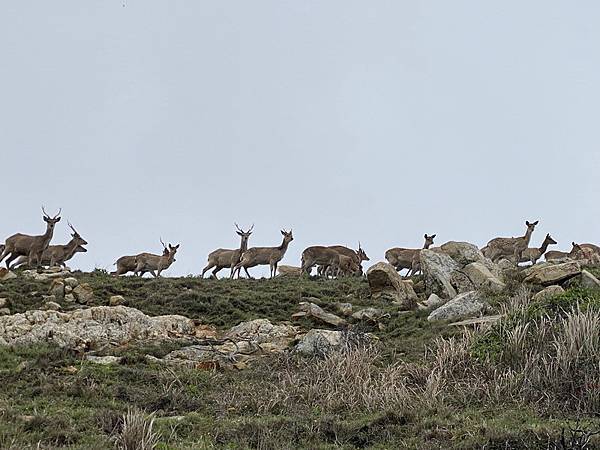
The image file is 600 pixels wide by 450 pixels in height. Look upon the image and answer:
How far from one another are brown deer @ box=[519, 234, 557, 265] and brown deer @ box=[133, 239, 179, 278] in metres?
14.4

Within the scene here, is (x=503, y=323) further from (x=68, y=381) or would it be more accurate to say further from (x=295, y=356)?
(x=68, y=381)

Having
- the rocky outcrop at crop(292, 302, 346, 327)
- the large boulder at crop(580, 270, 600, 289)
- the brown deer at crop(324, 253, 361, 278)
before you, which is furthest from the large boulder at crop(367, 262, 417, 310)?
the brown deer at crop(324, 253, 361, 278)

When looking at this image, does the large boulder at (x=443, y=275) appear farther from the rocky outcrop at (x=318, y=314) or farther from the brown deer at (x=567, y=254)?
the brown deer at (x=567, y=254)

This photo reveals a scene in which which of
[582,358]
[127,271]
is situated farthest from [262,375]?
[127,271]

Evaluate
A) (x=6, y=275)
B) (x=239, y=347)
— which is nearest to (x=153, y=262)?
(x=6, y=275)

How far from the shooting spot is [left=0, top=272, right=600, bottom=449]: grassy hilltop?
377 inches

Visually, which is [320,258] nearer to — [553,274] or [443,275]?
[443,275]

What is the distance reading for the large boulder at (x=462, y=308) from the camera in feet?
59.2

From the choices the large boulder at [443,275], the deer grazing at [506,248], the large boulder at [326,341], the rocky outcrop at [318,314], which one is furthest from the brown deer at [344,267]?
the large boulder at [326,341]

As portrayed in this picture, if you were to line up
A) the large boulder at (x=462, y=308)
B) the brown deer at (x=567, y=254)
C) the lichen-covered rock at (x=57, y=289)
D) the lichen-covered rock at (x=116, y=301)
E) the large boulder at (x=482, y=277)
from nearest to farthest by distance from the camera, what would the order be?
1. the large boulder at (x=462, y=308)
2. the large boulder at (x=482, y=277)
3. the lichen-covered rock at (x=116, y=301)
4. the lichen-covered rock at (x=57, y=289)
5. the brown deer at (x=567, y=254)

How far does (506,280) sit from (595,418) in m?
11.3

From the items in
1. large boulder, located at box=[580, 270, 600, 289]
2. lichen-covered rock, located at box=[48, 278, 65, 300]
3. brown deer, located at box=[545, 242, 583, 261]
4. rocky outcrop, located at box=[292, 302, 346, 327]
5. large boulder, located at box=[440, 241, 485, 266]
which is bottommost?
rocky outcrop, located at box=[292, 302, 346, 327]

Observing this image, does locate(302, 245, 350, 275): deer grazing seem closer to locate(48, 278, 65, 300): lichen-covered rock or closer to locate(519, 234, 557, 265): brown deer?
locate(519, 234, 557, 265): brown deer

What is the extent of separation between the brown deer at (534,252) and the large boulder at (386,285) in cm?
1193
